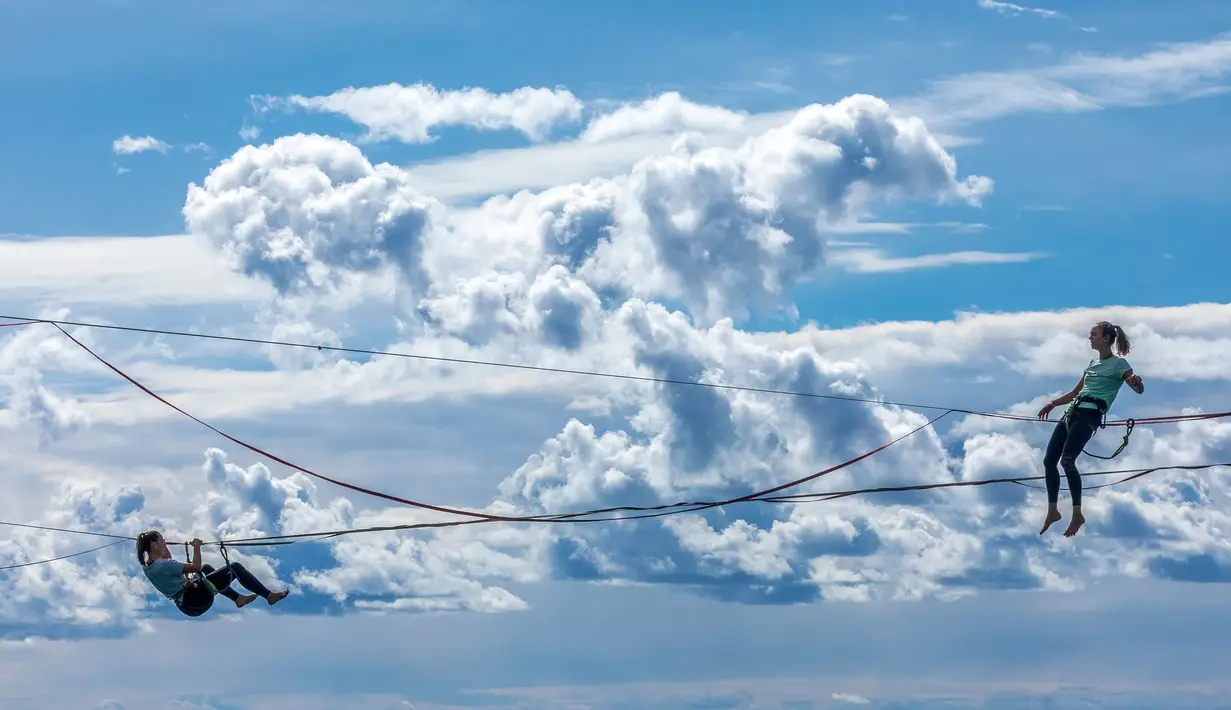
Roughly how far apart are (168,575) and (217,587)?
2.91ft

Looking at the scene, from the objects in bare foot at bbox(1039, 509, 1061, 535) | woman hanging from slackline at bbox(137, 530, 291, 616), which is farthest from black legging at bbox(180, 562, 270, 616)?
bare foot at bbox(1039, 509, 1061, 535)

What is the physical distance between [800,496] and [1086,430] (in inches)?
193

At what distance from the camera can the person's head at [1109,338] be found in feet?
78.0

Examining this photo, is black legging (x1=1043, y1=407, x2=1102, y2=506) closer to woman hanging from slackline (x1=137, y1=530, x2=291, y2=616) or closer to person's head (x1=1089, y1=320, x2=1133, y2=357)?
person's head (x1=1089, y1=320, x2=1133, y2=357)

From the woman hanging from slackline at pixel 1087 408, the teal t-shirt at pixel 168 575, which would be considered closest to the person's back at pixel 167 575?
the teal t-shirt at pixel 168 575

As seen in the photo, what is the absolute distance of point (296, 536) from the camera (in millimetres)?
25078

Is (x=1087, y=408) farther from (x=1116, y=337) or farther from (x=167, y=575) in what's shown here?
(x=167, y=575)

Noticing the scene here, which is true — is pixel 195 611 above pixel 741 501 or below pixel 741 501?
below

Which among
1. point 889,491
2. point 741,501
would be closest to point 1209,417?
point 889,491

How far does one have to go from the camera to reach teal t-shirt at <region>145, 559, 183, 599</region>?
25.8 metres

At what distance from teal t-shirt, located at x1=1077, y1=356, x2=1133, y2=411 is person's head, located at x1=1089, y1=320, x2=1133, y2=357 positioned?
177 mm

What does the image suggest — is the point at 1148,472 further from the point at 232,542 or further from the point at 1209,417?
the point at 232,542

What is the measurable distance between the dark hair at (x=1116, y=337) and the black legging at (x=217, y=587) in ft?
49.9

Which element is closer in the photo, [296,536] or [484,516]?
[484,516]
